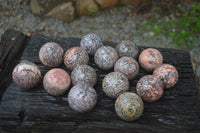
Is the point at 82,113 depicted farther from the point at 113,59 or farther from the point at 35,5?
the point at 35,5

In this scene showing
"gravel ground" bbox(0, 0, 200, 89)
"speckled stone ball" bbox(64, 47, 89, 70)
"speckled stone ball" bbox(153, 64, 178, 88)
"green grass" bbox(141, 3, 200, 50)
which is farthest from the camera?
"gravel ground" bbox(0, 0, 200, 89)

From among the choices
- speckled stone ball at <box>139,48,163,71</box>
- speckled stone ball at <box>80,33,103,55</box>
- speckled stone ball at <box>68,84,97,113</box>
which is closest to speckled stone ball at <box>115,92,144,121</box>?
speckled stone ball at <box>68,84,97,113</box>

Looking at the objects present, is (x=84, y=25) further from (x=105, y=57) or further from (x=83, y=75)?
(x=83, y=75)

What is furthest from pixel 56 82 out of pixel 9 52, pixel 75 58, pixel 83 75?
pixel 9 52

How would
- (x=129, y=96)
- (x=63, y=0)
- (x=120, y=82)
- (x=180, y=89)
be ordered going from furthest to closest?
(x=63, y=0) → (x=180, y=89) → (x=120, y=82) → (x=129, y=96)

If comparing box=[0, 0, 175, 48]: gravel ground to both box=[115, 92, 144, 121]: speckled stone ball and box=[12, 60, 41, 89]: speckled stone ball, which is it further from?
box=[115, 92, 144, 121]: speckled stone ball

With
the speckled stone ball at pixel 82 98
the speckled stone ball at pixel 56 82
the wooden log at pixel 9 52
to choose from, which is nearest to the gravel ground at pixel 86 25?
the wooden log at pixel 9 52

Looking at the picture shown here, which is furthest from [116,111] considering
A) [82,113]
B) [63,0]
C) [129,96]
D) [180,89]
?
[63,0]

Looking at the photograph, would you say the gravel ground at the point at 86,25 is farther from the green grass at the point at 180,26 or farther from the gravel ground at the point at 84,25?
the green grass at the point at 180,26
